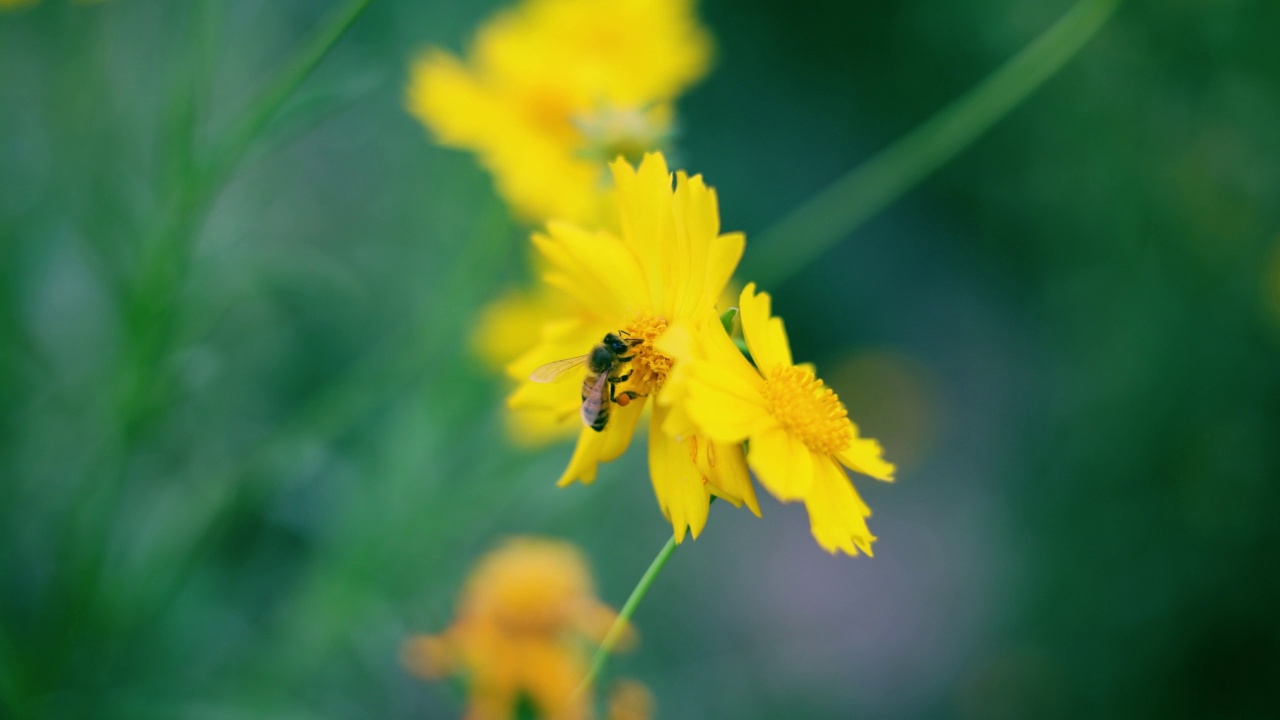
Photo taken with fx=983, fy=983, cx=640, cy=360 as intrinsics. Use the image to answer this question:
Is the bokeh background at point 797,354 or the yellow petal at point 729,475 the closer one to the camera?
the yellow petal at point 729,475

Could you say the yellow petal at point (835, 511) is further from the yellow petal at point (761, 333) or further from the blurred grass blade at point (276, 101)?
the blurred grass blade at point (276, 101)

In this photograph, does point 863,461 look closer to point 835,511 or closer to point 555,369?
point 835,511

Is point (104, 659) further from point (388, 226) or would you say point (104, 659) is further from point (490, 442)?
point (388, 226)

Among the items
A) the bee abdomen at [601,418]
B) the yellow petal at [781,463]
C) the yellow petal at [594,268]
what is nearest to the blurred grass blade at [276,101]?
the yellow petal at [594,268]

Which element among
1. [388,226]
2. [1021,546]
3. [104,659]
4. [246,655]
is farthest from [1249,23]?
[104,659]

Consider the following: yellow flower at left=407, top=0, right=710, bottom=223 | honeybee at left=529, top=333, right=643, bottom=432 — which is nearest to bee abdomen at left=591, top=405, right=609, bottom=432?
honeybee at left=529, top=333, right=643, bottom=432

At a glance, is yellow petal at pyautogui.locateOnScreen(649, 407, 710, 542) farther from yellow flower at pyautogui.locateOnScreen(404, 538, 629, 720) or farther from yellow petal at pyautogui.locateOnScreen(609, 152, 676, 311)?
yellow flower at pyautogui.locateOnScreen(404, 538, 629, 720)

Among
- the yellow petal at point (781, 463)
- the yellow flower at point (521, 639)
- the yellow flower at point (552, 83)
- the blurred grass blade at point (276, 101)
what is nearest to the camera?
the yellow petal at point (781, 463)
